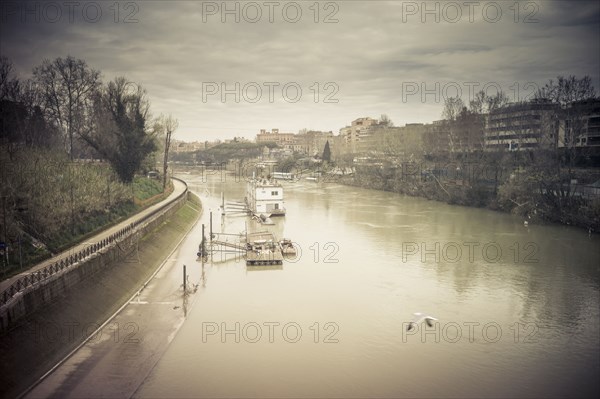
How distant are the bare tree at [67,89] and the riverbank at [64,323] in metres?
31.9

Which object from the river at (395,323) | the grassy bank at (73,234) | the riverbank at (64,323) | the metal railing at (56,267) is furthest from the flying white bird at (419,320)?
the grassy bank at (73,234)

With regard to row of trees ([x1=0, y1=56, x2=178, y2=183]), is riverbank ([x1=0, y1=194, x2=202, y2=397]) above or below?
below

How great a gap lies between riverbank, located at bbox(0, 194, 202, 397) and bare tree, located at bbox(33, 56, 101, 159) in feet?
105

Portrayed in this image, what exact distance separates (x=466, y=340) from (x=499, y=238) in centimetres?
2578

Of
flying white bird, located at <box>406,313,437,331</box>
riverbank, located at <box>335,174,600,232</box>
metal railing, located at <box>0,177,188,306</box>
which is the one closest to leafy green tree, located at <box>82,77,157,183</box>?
metal railing, located at <box>0,177,188,306</box>

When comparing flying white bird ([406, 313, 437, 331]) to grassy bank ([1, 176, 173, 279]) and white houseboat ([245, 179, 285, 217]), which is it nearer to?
grassy bank ([1, 176, 173, 279])

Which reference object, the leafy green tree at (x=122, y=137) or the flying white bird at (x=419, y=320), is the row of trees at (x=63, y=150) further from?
the flying white bird at (x=419, y=320)

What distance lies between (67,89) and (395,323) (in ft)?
175

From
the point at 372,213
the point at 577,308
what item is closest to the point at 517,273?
the point at 577,308

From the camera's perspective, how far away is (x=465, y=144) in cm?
7312

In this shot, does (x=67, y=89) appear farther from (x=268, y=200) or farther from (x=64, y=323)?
(x=64, y=323)

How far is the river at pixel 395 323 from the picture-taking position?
1767cm

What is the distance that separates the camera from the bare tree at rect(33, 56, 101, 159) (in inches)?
2114

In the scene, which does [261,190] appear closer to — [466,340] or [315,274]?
[315,274]
